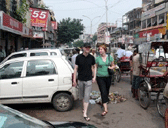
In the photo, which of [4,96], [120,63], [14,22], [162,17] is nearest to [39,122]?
[4,96]

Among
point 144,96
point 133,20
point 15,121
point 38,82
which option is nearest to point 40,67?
point 38,82

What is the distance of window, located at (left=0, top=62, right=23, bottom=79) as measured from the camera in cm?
584

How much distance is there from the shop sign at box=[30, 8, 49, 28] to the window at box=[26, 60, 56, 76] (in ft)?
42.8

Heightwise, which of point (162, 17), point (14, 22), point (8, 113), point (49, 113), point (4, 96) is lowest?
point (49, 113)

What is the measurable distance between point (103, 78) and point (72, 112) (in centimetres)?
135

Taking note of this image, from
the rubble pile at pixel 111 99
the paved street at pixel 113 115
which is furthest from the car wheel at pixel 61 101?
the rubble pile at pixel 111 99

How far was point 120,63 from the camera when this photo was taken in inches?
451

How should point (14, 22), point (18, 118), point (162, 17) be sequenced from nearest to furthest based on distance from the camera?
point (18, 118) < point (14, 22) < point (162, 17)

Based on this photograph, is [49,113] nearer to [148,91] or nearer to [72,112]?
[72,112]

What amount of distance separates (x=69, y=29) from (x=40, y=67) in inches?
1811

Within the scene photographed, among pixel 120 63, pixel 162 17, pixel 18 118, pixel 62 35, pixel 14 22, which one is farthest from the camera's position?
pixel 62 35

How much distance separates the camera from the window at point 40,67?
5.90 m

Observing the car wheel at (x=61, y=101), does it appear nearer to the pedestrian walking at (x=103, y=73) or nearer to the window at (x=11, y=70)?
the pedestrian walking at (x=103, y=73)

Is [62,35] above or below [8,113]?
above
